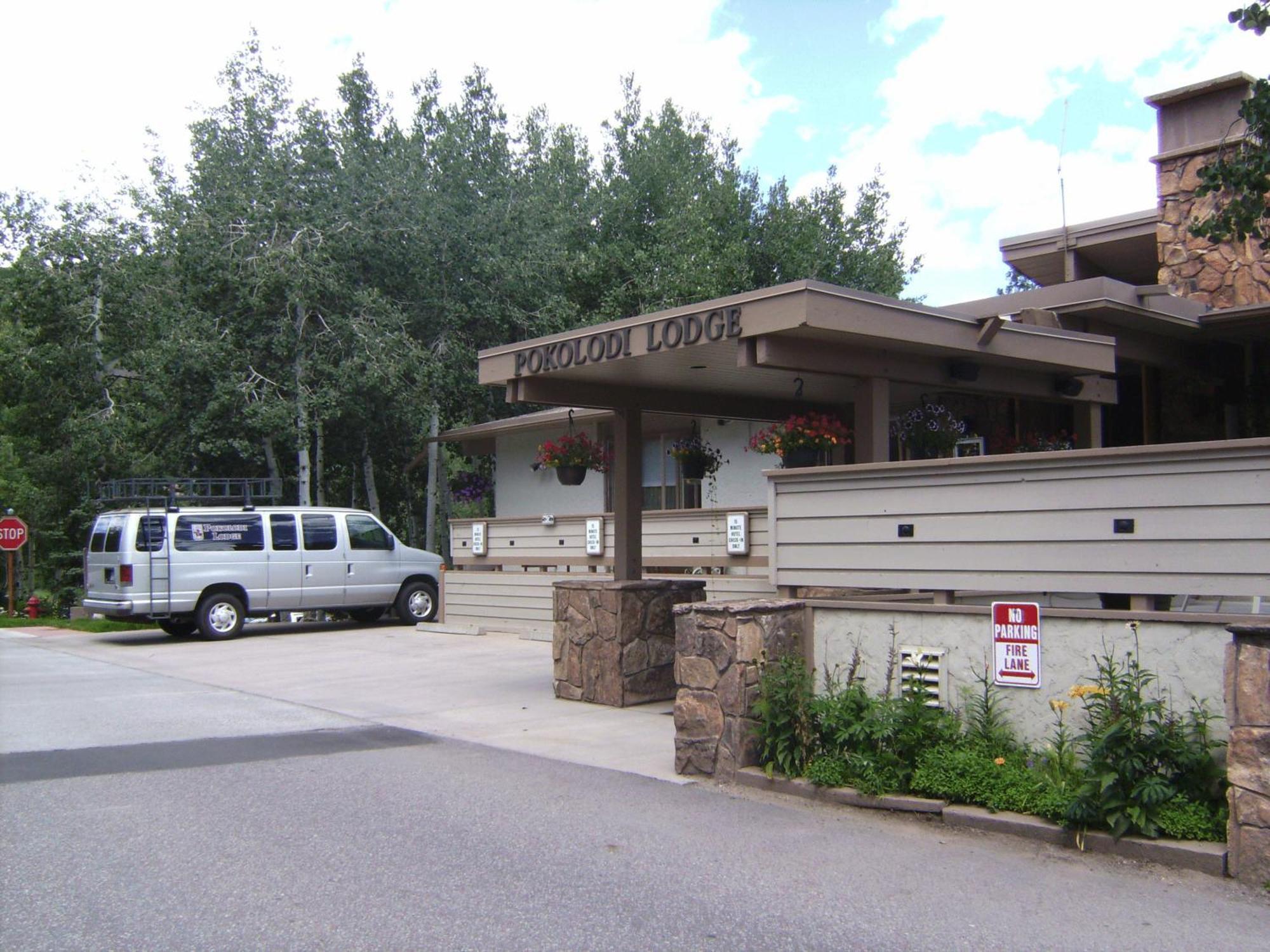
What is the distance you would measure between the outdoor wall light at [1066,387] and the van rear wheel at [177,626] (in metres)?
14.0

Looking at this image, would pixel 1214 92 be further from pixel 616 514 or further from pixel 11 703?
pixel 11 703

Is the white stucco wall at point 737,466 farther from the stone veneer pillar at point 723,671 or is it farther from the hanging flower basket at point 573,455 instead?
the stone veneer pillar at point 723,671

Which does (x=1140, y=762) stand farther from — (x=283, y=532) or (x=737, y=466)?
(x=283, y=532)

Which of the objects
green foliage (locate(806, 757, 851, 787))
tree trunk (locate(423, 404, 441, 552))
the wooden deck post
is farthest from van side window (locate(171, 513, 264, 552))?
green foliage (locate(806, 757, 851, 787))

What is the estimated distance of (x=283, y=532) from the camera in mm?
18406

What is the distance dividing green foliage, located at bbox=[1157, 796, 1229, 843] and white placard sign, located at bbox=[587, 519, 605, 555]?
10192mm

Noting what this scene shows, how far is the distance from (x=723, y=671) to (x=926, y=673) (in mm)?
1302

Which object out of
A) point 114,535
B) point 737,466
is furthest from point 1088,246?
point 114,535

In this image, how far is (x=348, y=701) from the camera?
11.2 metres

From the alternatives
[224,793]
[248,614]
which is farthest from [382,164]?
[224,793]

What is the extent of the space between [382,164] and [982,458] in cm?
2096

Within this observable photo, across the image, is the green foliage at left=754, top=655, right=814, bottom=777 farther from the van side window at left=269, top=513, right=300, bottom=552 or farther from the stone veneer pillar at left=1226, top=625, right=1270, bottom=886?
the van side window at left=269, top=513, right=300, bottom=552

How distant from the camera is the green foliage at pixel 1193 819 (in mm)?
5445

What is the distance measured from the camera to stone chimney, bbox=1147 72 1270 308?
41.0ft
